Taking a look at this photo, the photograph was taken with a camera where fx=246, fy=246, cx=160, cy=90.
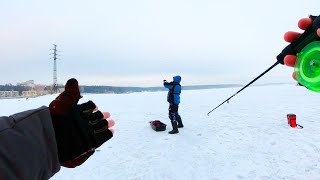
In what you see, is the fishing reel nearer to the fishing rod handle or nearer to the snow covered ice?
the fishing rod handle

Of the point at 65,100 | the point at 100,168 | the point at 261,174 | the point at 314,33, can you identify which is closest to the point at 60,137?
the point at 65,100

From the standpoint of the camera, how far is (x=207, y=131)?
9.27 meters

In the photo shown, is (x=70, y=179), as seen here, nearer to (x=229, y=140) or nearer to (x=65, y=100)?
(x=65, y=100)

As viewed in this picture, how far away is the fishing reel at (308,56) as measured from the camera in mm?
1580

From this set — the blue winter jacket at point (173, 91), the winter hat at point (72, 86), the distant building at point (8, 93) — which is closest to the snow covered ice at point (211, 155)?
the blue winter jacket at point (173, 91)

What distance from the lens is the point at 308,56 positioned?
65.3 inches

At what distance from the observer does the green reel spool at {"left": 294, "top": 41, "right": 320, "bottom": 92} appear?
1582mm

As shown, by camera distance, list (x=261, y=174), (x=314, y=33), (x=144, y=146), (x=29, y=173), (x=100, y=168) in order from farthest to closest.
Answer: (x=144, y=146), (x=100, y=168), (x=261, y=174), (x=314, y=33), (x=29, y=173)

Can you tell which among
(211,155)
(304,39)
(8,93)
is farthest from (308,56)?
(8,93)

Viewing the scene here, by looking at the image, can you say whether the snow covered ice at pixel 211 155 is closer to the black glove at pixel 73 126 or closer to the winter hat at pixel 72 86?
the black glove at pixel 73 126

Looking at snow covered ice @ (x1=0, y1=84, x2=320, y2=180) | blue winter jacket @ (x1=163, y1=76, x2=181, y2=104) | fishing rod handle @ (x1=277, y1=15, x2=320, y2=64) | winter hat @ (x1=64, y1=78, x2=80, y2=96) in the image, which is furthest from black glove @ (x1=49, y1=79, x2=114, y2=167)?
blue winter jacket @ (x1=163, y1=76, x2=181, y2=104)

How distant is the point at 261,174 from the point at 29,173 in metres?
4.67

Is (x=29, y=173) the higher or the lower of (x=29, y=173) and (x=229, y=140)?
the higher

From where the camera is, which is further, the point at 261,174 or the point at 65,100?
the point at 261,174
